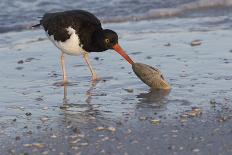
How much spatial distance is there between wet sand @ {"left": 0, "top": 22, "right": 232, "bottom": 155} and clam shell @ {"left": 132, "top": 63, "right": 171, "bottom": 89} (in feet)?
0.39

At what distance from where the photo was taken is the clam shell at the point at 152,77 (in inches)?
278

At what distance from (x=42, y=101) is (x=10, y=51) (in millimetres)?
2748

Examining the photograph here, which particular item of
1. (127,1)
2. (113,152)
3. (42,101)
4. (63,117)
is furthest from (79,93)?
(127,1)

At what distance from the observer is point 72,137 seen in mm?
5543

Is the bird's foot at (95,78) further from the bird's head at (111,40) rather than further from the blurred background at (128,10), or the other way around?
the blurred background at (128,10)

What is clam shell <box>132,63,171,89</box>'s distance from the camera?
7.07 meters

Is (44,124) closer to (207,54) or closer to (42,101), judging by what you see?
(42,101)

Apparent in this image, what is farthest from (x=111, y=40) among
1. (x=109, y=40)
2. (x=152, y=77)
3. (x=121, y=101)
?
(x=121, y=101)

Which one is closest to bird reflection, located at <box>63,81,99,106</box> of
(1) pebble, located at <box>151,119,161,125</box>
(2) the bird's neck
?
(2) the bird's neck

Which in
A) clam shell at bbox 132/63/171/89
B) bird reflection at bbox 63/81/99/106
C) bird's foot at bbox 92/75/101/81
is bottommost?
bird reflection at bbox 63/81/99/106

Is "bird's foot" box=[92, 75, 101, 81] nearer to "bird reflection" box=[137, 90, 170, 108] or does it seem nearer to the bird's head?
the bird's head

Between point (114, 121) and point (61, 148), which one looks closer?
point (61, 148)

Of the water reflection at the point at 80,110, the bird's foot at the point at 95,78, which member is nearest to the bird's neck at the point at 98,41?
the bird's foot at the point at 95,78

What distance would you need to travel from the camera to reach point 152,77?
707 cm
